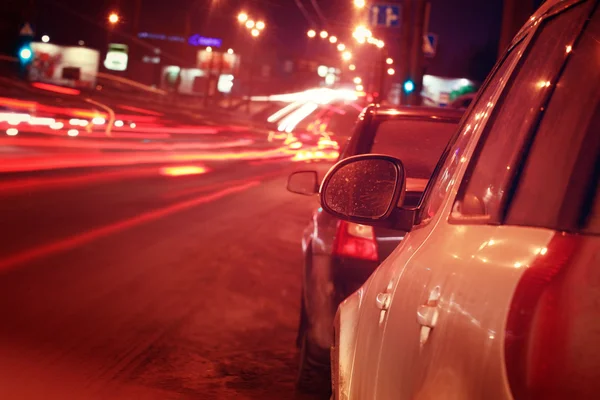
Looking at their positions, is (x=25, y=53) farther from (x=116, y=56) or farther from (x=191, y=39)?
(x=191, y=39)

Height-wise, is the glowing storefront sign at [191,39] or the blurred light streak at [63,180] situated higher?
the glowing storefront sign at [191,39]

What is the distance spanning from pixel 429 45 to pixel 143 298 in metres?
16.0

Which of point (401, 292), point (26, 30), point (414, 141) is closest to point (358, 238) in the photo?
point (414, 141)

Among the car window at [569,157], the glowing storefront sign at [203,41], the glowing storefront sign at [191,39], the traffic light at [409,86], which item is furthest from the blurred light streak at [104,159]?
the glowing storefront sign at [203,41]

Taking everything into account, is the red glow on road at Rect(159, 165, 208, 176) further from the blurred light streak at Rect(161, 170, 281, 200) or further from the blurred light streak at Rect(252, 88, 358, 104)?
the blurred light streak at Rect(252, 88, 358, 104)

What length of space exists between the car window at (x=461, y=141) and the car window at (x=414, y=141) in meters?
2.50

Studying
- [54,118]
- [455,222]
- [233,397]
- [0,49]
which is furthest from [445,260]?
[0,49]

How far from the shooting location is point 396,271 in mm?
2742

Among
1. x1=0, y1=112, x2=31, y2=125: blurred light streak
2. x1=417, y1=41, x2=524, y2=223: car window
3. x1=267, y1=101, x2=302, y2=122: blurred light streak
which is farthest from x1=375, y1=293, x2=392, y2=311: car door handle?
x1=267, y1=101, x2=302, y2=122: blurred light streak

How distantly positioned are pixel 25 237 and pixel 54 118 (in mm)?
22016

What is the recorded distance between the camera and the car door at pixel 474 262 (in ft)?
5.03

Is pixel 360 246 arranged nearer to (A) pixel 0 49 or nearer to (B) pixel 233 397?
(B) pixel 233 397

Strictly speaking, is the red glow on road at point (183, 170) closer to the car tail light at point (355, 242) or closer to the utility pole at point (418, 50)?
the utility pole at point (418, 50)

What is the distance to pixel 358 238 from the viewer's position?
4992 mm
